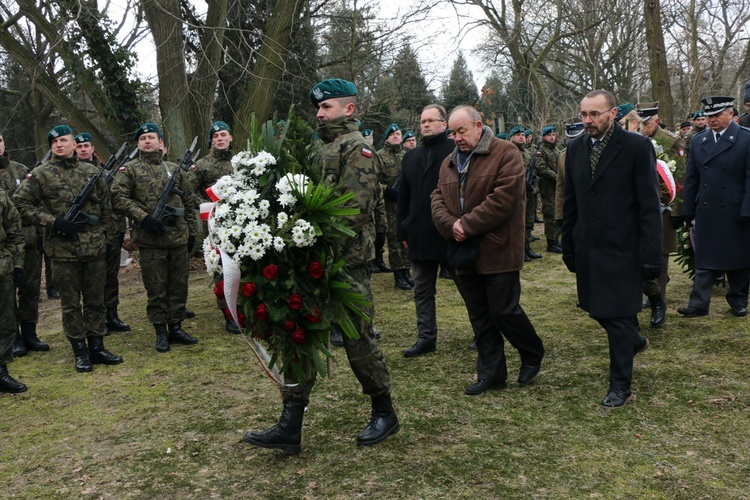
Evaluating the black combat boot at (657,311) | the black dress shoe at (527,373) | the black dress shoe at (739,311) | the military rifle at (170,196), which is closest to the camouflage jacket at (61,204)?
the military rifle at (170,196)

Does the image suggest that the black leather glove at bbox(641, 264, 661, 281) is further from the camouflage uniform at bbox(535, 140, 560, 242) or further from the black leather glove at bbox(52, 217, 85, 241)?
the camouflage uniform at bbox(535, 140, 560, 242)

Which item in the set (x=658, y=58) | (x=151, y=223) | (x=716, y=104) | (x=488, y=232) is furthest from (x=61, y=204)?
(x=658, y=58)

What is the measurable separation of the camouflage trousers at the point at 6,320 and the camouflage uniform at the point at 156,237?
4.33 feet

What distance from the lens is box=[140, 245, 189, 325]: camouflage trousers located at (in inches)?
267

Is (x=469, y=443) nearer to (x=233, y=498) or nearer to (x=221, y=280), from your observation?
(x=233, y=498)

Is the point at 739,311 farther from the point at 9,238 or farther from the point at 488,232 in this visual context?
the point at 9,238

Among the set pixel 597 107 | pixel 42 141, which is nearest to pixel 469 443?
pixel 597 107

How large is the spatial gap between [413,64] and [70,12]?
39.8 ft

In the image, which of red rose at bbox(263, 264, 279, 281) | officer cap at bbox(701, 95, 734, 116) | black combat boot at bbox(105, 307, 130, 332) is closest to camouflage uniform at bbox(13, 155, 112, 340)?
black combat boot at bbox(105, 307, 130, 332)

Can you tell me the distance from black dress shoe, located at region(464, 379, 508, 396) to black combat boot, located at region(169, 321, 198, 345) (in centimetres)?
336

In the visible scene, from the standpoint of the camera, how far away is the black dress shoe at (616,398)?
14.8ft

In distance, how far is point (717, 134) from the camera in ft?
22.0

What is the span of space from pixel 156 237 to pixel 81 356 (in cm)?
137

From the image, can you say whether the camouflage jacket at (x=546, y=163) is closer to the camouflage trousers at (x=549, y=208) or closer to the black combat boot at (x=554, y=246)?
the camouflage trousers at (x=549, y=208)
